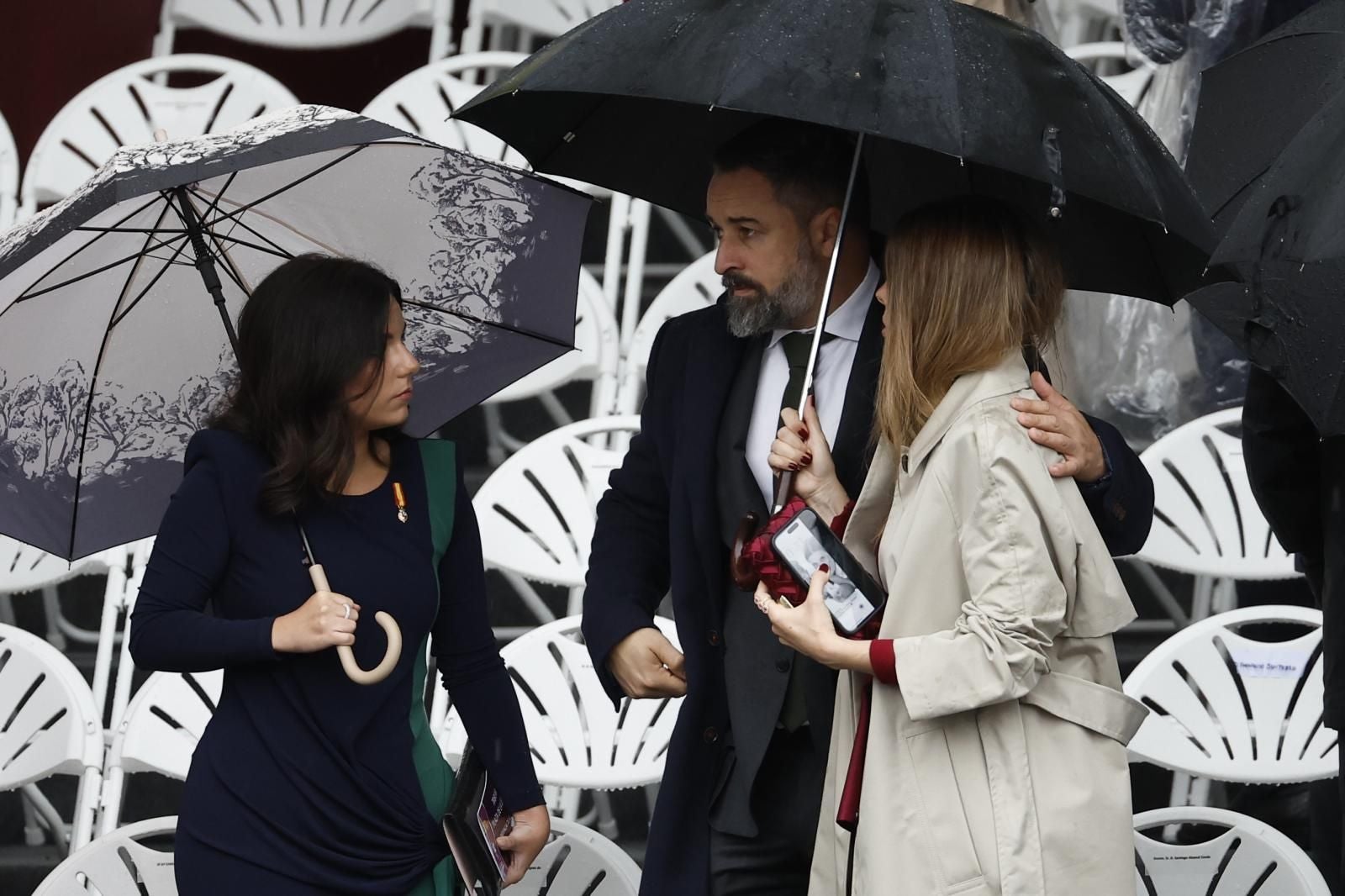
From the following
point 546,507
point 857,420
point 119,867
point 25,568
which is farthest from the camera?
point 25,568

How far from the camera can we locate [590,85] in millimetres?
2352

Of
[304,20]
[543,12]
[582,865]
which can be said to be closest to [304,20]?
[304,20]

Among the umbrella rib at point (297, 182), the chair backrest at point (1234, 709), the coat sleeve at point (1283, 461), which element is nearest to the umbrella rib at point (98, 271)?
the umbrella rib at point (297, 182)

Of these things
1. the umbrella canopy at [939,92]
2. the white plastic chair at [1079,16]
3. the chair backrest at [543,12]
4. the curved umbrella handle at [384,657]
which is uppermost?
the white plastic chair at [1079,16]

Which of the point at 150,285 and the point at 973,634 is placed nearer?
the point at 973,634

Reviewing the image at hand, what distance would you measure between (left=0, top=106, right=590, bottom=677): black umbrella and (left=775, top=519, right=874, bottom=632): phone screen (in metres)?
0.75

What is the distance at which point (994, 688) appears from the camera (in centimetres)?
219

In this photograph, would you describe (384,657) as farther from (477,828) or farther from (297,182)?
(297,182)

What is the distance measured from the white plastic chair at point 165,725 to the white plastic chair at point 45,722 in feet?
0.23

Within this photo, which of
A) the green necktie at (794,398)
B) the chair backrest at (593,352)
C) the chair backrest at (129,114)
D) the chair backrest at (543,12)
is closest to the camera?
the green necktie at (794,398)

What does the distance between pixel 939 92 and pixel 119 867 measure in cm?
208

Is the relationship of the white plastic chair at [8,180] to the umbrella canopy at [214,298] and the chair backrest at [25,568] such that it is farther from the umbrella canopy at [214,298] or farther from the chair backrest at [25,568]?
the umbrella canopy at [214,298]

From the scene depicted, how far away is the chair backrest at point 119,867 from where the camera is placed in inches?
125

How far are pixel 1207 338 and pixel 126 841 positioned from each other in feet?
9.41
